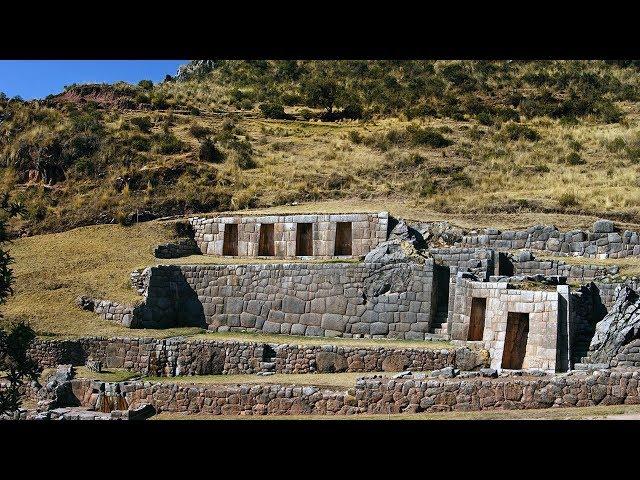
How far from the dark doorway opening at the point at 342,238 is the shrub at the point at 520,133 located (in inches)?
574

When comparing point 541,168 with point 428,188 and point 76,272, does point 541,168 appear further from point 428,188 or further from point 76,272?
point 76,272

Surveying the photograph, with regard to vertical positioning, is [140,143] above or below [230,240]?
above

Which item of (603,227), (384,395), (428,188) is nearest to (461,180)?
(428,188)

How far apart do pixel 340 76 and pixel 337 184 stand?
69.3 ft

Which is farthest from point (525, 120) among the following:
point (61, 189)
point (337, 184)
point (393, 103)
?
point (61, 189)

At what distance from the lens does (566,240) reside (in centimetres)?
→ 2441

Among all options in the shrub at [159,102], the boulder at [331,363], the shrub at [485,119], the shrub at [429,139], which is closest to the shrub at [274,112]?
the shrub at [159,102]

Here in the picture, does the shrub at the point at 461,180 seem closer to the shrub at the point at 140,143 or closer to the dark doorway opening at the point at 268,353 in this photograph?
the shrub at the point at 140,143

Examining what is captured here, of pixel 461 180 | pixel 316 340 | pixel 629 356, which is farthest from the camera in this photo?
pixel 461 180

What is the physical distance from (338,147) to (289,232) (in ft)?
39.8

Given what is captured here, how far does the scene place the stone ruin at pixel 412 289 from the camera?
1994cm

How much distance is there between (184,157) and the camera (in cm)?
3653

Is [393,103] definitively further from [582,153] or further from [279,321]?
[279,321]

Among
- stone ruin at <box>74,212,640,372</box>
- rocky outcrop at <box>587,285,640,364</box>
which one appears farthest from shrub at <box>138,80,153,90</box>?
rocky outcrop at <box>587,285,640,364</box>
